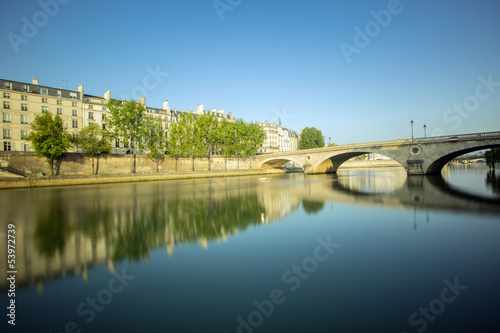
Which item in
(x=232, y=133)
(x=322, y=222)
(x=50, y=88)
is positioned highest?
(x=50, y=88)

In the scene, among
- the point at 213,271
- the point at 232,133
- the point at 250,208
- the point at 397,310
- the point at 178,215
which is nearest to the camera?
the point at 397,310

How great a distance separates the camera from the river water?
159 inches

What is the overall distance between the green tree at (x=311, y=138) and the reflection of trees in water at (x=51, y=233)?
89.8 m

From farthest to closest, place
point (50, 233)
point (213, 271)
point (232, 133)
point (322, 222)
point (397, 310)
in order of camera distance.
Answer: point (232, 133) → point (322, 222) → point (50, 233) → point (213, 271) → point (397, 310)

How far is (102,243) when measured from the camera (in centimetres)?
809

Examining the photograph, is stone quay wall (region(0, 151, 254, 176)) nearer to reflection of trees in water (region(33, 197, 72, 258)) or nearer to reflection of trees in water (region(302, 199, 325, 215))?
reflection of trees in water (region(33, 197, 72, 258))

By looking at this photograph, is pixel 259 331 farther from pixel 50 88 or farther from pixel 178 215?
pixel 50 88

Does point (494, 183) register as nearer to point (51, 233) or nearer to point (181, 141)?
point (51, 233)

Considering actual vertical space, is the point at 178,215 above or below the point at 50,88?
below

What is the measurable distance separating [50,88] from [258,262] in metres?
63.6

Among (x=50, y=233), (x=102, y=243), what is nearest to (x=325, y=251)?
(x=102, y=243)

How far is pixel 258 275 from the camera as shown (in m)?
5.64

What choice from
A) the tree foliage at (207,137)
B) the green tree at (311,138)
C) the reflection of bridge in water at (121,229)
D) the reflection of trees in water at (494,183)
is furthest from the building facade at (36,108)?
the green tree at (311,138)

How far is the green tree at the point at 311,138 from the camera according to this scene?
9662 cm
